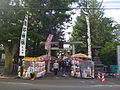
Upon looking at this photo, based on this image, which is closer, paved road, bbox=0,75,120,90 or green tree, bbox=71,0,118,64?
paved road, bbox=0,75,120,90

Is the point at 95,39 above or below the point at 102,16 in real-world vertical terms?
below

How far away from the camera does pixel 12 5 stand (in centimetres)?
1587

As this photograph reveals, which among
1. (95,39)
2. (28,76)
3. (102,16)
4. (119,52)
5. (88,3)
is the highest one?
(88,3)

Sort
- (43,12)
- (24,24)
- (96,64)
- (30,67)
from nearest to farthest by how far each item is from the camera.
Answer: (30,67) < (24,24) < (96,64) < (43,12)

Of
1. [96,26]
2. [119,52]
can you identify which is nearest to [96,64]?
[119,52]

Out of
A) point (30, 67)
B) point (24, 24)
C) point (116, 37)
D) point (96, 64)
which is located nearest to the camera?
point (30, 67)

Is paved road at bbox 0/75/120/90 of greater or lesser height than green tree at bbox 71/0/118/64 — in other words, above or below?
below

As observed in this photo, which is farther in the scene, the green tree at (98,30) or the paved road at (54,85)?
the green tree at (98,30)

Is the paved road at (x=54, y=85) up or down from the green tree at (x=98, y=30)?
down

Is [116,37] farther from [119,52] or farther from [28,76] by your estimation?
[28,76]

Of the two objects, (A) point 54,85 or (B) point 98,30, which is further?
(B) point 98,30

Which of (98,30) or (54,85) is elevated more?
(98,30)

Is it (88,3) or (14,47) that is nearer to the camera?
(14,47)

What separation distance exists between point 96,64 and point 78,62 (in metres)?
4.32
